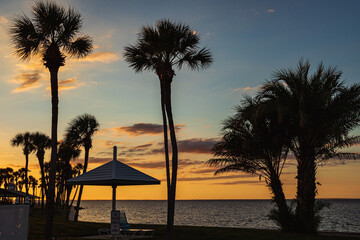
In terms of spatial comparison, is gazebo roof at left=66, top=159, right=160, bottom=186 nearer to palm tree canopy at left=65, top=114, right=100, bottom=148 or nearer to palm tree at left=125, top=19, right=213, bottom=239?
palm tree at left=125, top=19, right=213, bottom=239

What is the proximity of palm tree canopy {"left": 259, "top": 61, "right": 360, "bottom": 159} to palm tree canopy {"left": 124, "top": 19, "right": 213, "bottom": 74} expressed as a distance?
383cm

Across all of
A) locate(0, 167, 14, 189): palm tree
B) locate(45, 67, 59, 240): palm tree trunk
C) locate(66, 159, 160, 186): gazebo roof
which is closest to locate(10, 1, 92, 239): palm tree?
locate(45, 67, 59, 240): palm tree trunk

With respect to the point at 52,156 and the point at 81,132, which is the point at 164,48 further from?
the point at 81,132

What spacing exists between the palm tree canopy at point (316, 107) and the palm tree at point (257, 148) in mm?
732

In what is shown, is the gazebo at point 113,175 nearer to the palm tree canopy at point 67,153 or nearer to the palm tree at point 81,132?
the palm tree at point 81,132

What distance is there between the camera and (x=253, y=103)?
1791cm

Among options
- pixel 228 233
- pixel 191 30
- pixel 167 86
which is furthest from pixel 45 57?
pixel 228 233

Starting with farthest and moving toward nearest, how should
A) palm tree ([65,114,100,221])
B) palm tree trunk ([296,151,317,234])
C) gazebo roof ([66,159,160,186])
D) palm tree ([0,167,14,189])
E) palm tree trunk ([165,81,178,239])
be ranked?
palm tree ([0,167,14,189]) < palm tree ([65,114,100,221]) < palm tree trunk ([165,81,178,239]) < palm tree trunk ([296,151,317,234]) < gazebo roof ([66,159,160,186])

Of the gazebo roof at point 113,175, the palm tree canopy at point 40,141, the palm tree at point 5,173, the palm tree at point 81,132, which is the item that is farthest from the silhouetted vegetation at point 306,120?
the palm tree at point 5,173

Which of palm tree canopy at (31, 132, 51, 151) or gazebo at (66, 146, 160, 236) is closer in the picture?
gazebo at (66, 146, 160, 236)

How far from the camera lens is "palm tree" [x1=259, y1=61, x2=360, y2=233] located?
16.0 meters

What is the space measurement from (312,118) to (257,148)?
3.16 metres

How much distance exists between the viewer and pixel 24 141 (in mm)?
47000

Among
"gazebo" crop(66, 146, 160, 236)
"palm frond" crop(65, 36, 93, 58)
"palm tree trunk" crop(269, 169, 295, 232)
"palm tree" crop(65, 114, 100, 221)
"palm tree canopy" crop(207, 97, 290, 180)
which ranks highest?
"palm frond" crop(65, 36, 93, 58)
